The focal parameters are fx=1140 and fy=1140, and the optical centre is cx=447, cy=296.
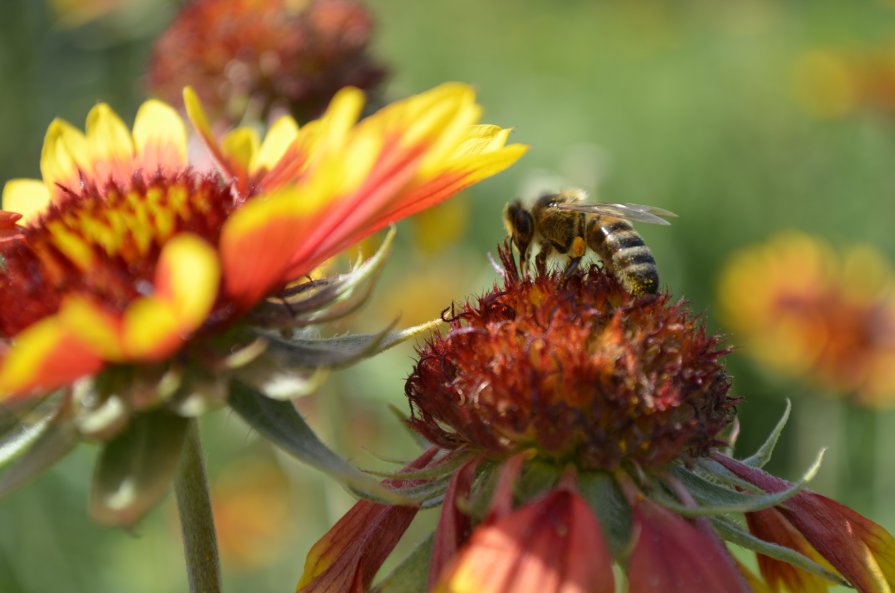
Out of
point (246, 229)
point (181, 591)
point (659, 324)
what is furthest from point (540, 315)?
point (181, 591)

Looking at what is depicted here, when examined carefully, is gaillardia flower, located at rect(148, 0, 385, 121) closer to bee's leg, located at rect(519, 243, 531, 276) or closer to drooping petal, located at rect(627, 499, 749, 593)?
bee's leg, located at rect(519, 243, 531, 276)

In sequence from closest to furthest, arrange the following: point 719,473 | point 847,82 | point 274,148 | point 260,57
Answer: point 719,473, point 274,148, point 260,57, point 847,82

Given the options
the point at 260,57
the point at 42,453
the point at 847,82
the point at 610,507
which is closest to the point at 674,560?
the point at 610,507

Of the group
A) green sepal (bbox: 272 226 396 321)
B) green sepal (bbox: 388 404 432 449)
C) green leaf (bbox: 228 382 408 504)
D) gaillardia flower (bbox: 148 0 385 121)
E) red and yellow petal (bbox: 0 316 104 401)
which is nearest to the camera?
red and yellow petal (bbox: 0 316 104 401)

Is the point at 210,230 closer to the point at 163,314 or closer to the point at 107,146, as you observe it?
the point at 163,314

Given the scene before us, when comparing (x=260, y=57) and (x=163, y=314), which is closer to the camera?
(x=163, y=314)

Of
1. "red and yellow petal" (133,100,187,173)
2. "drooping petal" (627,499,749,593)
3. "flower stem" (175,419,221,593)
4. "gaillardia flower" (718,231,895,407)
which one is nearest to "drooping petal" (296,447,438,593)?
"flower stem" (175,419,221,593)
